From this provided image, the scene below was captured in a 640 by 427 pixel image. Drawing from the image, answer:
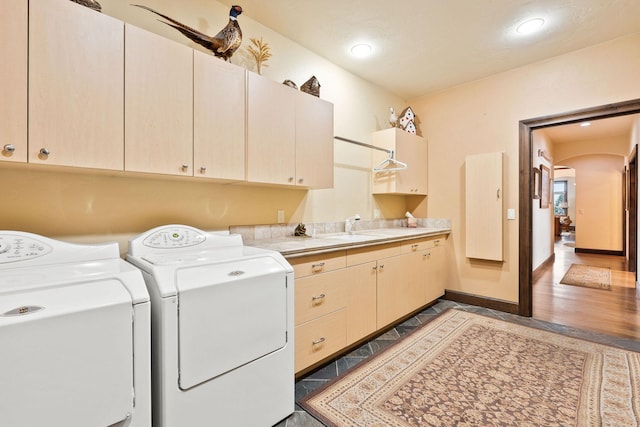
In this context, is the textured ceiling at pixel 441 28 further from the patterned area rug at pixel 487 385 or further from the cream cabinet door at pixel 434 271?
the patterned area rug at pixel 487 385

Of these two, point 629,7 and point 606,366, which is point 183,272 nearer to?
point 606,366

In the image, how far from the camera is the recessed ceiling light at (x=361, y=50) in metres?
2.88

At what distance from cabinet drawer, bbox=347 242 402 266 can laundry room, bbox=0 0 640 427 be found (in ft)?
0.05

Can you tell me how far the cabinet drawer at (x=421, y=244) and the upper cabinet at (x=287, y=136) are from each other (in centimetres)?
106

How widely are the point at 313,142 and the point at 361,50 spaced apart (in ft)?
3.91

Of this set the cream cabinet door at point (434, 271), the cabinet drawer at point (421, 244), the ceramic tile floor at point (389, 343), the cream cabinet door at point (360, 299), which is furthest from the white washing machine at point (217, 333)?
the cream cabinet door at point (434, 271)

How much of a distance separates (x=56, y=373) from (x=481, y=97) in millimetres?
4343

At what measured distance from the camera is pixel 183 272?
1.37 meters

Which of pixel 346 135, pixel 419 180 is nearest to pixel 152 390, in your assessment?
pixel 346 135

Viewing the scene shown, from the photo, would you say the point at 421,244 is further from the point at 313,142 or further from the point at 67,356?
the point at 67,356

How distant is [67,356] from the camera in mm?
1013

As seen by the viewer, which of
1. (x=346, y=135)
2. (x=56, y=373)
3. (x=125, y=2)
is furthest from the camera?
(x=346, y=135)

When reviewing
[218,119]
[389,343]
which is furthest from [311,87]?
[389,343]

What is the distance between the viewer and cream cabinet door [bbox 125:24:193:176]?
5.12 feet
